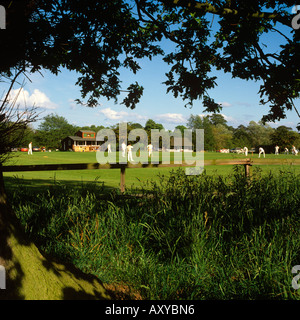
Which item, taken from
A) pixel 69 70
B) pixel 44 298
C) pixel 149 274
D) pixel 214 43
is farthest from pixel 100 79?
pixel 44 298

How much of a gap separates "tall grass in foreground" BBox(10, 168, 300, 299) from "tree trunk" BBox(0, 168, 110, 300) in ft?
2.49

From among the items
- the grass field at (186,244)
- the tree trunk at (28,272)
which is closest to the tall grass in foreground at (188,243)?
the grass field at (186,244)

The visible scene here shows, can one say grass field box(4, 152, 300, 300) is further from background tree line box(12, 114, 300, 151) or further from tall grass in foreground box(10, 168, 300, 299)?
background tree line box(12, 114, 300, 151)

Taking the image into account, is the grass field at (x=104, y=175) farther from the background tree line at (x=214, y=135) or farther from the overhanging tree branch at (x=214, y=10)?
the background tree line at (x=214, y=135)

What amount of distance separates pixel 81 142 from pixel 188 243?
112 meters

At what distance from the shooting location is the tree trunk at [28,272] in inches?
90.7

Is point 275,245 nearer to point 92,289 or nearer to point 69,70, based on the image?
point 92,289

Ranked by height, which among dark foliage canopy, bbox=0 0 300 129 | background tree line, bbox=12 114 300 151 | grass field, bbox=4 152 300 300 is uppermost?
background tree line, bbox=12 114 300 151

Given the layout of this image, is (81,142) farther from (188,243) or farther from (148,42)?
(188,243)

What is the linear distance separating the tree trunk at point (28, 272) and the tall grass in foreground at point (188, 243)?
0.76m

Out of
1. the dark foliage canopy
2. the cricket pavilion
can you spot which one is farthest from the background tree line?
the dark foliage canopy

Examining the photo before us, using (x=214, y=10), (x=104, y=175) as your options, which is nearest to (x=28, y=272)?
(x=214, y=10)

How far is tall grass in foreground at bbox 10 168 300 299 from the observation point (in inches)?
122

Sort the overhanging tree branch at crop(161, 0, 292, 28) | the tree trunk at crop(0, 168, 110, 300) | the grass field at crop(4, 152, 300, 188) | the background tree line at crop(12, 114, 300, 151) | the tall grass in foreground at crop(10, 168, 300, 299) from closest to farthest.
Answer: the tree trunk at crop(0, 168, 110, 300)
the tall grass in foreground at crop(10, 168, 300, 299)
the overhanging tree branch at crop(161, 0, 292, 28)
the grass field at crop(4, 152, 300, 188)
the background tree line at crop(12, 114, 300, 151)
